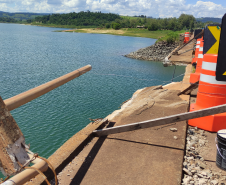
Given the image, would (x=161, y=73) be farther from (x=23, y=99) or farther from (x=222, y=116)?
(x=23, y=99)

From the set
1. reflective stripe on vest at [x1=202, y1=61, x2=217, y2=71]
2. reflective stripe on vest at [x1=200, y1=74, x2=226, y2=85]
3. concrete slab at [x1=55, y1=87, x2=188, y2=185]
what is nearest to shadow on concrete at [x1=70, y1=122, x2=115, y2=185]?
concrete slab at [x1=55, y1=87, x2=188, y2=185]

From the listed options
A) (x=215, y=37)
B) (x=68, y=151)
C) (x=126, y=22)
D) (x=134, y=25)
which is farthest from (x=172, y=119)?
(x=126, y=22)

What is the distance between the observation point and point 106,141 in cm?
434

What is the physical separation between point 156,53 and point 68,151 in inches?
1200

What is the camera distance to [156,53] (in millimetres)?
32500

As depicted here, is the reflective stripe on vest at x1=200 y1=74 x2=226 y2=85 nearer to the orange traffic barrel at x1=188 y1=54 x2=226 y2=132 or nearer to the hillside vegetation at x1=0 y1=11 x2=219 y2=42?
the orange traffic barrel at x1=188 y1=54 x2=226 y2=132

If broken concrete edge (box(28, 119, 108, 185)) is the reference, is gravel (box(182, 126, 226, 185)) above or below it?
below

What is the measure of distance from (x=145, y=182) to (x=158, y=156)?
2.49 ft

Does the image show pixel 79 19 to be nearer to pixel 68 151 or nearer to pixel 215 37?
pixel 215 37

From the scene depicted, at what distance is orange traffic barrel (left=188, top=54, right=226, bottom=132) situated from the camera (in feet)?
15.5

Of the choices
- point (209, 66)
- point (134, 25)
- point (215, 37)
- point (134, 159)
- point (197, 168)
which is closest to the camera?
point (197, 168)

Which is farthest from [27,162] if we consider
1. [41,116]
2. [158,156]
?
[41,116]

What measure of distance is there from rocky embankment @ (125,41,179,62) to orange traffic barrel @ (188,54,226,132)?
24.8 m

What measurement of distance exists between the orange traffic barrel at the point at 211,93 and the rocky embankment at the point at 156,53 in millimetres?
24792
